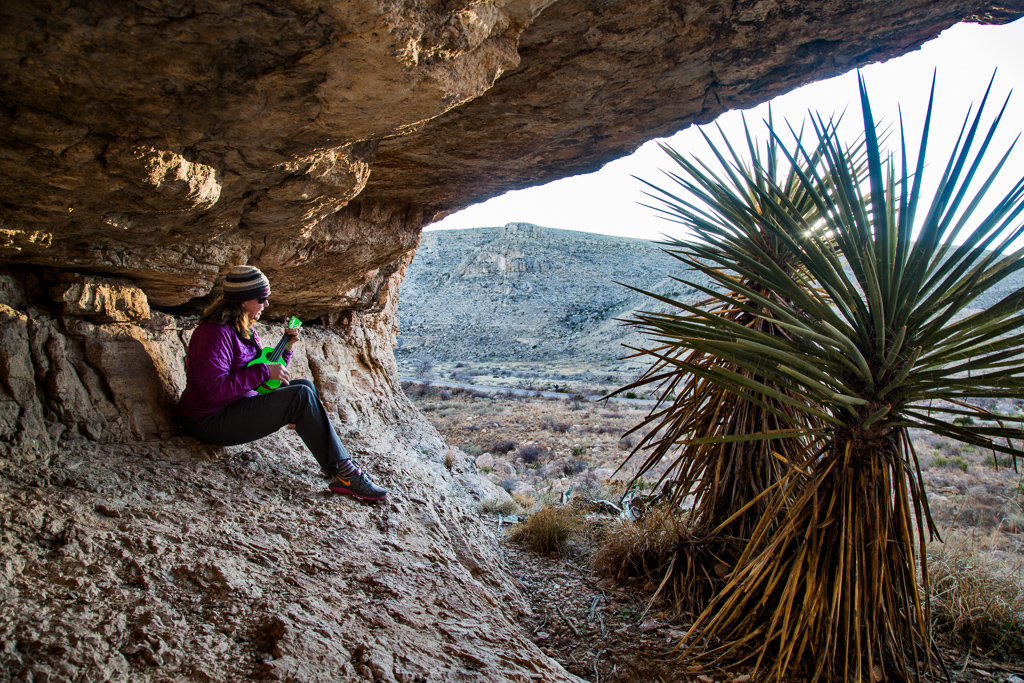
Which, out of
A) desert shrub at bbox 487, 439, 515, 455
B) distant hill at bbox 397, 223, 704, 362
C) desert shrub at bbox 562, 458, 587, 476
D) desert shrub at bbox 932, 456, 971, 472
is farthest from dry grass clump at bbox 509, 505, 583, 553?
distant hill at bbox 397, 223, 704, 362

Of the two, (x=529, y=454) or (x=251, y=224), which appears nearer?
→ (x=251, y=224)

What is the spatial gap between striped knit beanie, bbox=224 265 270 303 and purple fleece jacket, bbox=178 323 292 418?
184 mm

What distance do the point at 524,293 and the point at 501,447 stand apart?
3332 centimetres

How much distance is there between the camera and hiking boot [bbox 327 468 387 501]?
3182 millimetres

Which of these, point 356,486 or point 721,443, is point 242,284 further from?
point 721,443

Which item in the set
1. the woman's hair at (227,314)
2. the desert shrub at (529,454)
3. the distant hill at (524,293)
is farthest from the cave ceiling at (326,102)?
the distant hill at (524,293)

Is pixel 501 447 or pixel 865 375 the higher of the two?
pixel 865 375

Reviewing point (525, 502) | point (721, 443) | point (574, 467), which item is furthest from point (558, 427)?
point (721, 443)

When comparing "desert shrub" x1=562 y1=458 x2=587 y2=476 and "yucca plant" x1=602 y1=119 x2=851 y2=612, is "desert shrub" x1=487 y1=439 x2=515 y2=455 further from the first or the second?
"yucca plant" x1=602 y1=119 x2=851 y2=612

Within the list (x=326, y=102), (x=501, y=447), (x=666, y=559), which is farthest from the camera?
(x=501, y=447)

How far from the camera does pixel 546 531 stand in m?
4.29

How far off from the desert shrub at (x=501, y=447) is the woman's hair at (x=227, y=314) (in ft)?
24.2

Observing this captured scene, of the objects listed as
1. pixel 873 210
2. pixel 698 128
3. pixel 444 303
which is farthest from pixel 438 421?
pixel 444 303

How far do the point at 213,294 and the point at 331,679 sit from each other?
2.94 m
